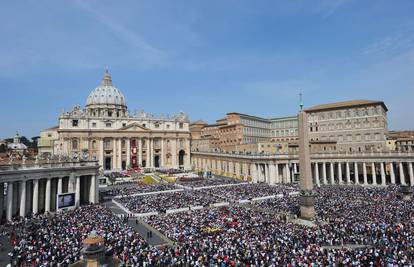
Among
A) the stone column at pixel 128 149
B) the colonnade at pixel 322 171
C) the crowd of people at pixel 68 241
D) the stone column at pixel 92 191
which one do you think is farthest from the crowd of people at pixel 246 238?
the stone column at pixel 128 149

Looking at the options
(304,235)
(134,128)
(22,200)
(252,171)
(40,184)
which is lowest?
(304,235)

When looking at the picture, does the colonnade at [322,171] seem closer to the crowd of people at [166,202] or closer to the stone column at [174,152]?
the crowd of people at [166,202]

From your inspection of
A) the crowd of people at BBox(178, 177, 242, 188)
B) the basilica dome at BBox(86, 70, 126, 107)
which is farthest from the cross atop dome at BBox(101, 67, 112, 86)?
the crowd of people at BBox(178, 177, 242, 188)

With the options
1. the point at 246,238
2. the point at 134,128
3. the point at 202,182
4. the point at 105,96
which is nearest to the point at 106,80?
the point at 105,96

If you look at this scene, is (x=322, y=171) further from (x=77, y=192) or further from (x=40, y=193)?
(x=40, y=193)

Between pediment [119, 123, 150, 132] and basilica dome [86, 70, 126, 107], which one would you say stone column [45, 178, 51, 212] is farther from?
basilica dome [86, 70, 126, 107]

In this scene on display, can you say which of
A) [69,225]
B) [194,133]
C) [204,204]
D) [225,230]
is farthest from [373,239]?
[194,133]
